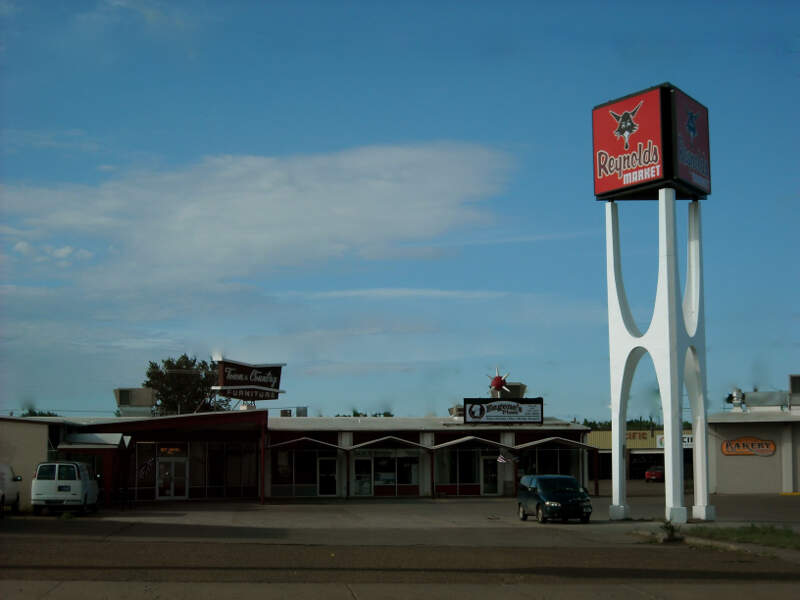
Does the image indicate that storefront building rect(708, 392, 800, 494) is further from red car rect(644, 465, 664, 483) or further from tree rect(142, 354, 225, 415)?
tree rect(142, 354, 225, 415)

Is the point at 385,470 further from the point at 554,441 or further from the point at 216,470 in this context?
the point at 554,441

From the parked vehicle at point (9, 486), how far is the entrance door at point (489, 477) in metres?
24.8

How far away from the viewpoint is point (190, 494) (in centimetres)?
4653

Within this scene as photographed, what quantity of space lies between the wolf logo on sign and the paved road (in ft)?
42.9

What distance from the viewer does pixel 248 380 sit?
47.0m

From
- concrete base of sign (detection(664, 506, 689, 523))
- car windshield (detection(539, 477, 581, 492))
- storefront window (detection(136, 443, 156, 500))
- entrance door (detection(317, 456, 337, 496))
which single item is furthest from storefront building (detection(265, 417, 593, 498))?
concrete base of sign (detection(664, 506, 689, 523))

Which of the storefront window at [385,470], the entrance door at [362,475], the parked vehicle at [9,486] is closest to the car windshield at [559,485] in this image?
the storefront window at [385,470]

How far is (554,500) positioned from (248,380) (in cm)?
2059

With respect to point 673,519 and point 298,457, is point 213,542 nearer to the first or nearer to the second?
point 673,519

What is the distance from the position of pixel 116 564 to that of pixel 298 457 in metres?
31.9

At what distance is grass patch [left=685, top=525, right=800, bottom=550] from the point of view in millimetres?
22045

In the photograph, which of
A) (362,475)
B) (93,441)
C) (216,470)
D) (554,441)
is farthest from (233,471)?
(554,441)

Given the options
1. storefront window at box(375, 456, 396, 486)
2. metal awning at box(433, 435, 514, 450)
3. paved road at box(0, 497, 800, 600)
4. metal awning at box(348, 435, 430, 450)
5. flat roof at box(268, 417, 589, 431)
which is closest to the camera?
paved road at box(0, 497, 800, 600)

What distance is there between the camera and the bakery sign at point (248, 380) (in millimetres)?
46000
